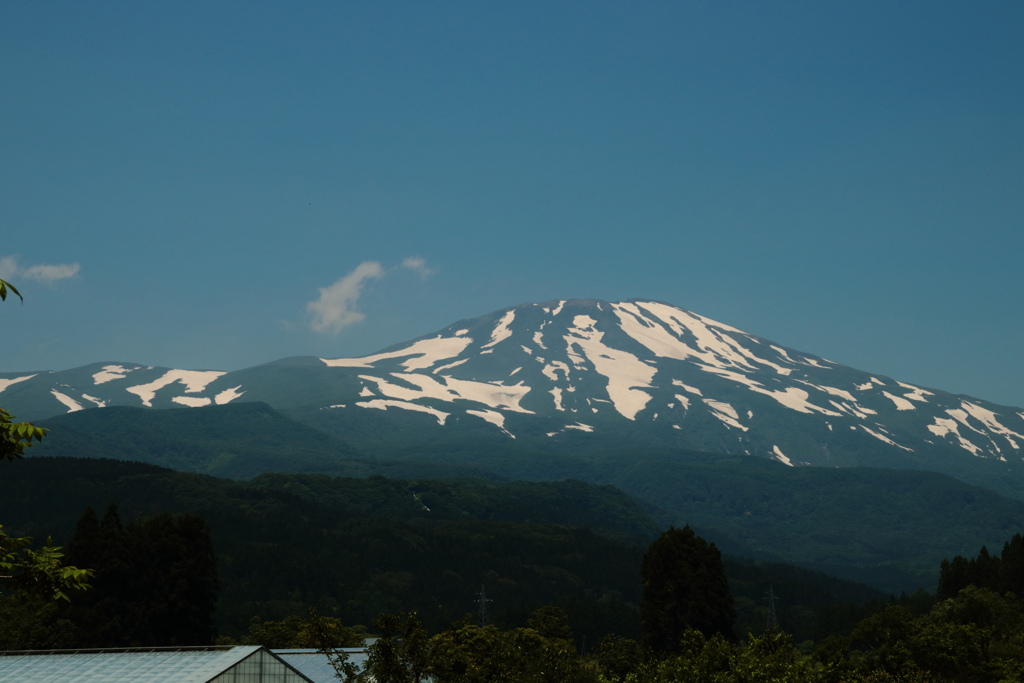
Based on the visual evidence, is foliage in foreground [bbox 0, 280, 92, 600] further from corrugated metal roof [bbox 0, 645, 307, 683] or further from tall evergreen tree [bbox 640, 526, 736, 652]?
tall evergreen tree [bbox 640, 526, 736, 652]

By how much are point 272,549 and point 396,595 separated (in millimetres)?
26161

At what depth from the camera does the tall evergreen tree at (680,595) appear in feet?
266

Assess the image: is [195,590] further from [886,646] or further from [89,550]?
[886,646]

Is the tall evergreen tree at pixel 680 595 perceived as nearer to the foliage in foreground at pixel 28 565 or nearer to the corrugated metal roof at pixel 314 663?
the corrugated metal roof at pixel 314 663

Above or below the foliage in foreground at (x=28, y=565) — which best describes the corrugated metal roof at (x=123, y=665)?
below

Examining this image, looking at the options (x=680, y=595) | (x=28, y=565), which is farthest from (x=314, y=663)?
(x=28, y=565)

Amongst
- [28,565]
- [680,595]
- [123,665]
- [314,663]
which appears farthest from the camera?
[680,595]

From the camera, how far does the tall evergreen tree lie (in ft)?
266

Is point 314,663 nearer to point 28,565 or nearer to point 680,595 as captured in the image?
point 680,595

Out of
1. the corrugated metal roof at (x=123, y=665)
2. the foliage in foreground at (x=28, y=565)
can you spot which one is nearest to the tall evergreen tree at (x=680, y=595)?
the corrugated metal roof at (x=123, y=665)

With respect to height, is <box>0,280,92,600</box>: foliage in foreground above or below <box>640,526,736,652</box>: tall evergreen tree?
above

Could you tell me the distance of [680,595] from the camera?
82438mm

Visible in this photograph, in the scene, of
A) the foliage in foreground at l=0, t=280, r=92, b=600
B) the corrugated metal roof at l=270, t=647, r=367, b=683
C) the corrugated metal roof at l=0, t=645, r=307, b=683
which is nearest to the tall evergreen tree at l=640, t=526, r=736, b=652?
the corrugated metal roof at l=270, t=647, r=367, b=683

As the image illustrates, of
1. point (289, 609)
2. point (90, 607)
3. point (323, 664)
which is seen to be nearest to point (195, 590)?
point (90, 607)
